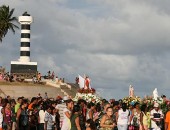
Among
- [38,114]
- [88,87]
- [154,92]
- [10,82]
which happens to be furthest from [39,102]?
[10,82]

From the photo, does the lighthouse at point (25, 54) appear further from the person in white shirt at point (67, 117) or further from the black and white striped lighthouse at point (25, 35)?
the person in white shirt at point (67, 117)

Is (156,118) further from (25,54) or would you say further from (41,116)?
(25,54)

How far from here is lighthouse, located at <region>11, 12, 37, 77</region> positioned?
273 ft

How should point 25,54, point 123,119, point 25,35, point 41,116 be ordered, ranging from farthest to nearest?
point 25,35 → point 25,54 → point 41,116 → point 123,119

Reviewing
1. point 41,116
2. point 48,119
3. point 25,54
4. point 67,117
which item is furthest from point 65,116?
point 25,54

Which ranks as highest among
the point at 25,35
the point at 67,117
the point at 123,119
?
the point at 25,35

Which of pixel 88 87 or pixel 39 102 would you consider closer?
pixel 39 102

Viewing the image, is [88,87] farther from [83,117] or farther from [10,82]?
[10,82]

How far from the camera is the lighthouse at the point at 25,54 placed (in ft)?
273

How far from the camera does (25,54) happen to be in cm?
8519

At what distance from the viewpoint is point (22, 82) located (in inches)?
2648

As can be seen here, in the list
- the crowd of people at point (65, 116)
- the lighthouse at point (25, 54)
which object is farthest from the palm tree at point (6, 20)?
the crowd of people at point (65, 116)

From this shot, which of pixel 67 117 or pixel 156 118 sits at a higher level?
pixel 156 118

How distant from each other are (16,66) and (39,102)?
59.0 metres
